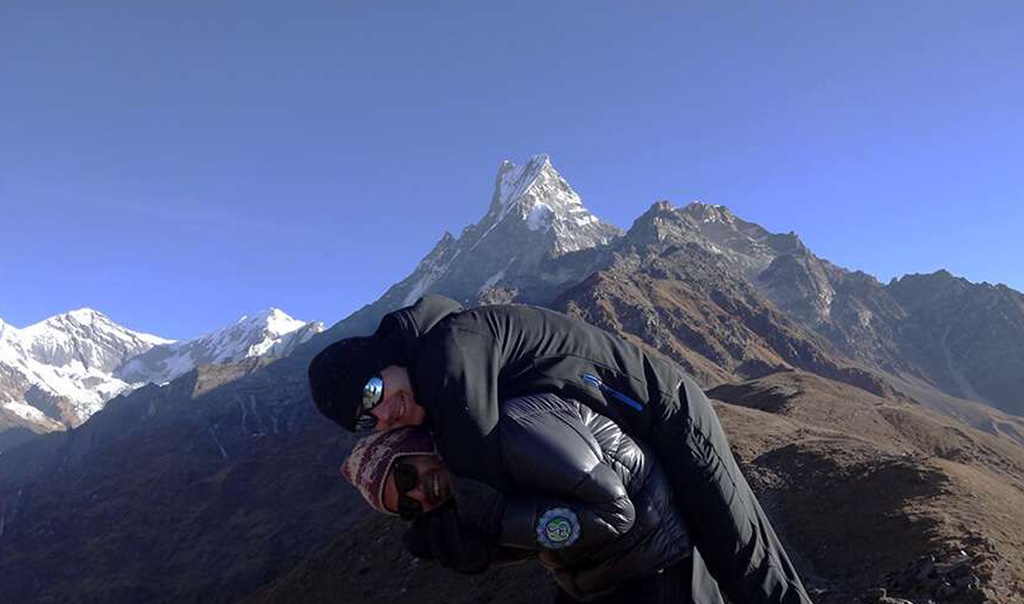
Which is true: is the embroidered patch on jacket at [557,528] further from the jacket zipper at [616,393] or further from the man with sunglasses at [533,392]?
the jacket zipper at [616,393]

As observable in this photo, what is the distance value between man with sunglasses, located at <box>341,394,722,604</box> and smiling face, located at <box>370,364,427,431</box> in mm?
113

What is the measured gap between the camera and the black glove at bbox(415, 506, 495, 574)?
2947 millimetres

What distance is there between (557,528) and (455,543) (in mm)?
430

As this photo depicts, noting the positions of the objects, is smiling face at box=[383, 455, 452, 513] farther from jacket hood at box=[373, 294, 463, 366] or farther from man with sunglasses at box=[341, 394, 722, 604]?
jacket hood at box=[373, 294, 463, 366]

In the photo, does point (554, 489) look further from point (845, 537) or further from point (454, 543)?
point (845, 537)

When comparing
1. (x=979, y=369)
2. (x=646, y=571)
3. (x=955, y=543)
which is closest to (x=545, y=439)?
(x=646, y=571)

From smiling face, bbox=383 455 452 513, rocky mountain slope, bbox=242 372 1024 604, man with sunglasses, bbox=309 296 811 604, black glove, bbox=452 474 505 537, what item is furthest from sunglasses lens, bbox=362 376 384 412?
rocky mountain slope, bbox=242 372 1024 604

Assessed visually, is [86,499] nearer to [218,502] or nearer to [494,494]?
[218,502]

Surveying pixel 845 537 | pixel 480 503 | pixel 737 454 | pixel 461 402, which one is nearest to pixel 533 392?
pixel 461 402

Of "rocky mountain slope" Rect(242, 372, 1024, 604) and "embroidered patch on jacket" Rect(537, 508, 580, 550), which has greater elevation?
"embroidered patch on jacket" Rect(537, 508, 580, 550)

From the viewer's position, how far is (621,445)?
3.15 meters

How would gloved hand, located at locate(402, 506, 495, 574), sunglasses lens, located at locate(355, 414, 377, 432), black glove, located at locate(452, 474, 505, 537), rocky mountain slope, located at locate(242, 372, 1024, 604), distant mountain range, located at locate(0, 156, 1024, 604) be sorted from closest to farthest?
black glove, located at locate(452, 474, 505, 537) < gloved hand, located at locate(402, 506, 495, 574) < sunglasses lens, located at locate(355, 414, 377, 432) < rocky mountain slope, located at locate(242, 372, 1024, 604) < distant mountain range, located at locate(0, 156, 1024, 604)

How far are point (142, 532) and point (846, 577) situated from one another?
4698 inches

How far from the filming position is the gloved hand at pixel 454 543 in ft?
9.67
